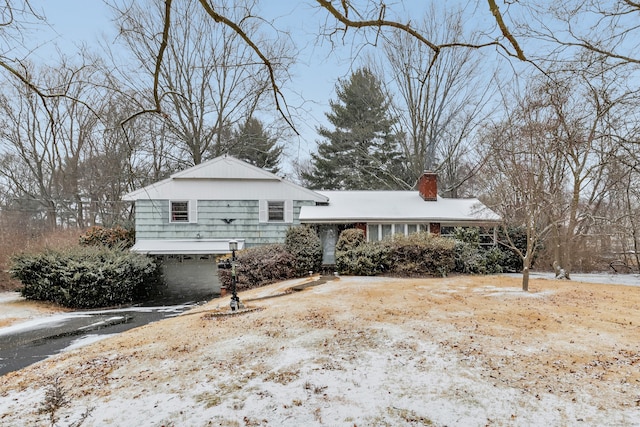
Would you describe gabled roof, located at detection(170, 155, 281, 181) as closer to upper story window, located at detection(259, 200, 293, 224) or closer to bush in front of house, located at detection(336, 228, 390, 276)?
upper story window, located at detection(259, 200, 293, 224)

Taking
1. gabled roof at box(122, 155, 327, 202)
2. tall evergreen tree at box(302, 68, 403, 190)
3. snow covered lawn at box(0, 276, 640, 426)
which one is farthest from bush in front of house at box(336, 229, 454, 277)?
tall evergreen tree at box(302, 68, 403, 190)

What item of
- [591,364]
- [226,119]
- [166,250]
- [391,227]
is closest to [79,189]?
[226,119]

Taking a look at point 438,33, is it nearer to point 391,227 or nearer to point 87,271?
point 391,227

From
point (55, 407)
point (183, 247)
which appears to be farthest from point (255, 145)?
point (55, 407)

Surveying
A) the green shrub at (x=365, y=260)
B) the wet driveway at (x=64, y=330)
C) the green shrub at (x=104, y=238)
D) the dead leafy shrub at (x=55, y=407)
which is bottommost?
the wet driveway at (x=64, y=330)

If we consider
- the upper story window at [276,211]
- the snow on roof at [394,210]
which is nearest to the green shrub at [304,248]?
the snow on roof at [394,210]

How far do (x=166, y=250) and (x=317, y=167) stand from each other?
1424 cm

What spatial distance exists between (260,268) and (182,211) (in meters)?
5.71

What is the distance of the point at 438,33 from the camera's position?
18.3 metres

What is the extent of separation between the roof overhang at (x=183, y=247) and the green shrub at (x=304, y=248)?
274cm

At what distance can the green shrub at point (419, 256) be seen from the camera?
12859 mm

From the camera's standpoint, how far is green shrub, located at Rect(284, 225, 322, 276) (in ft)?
44.9

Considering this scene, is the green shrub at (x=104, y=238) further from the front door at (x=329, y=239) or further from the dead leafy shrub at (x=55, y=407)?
the dead leafy shrub at (x=55, y=407)

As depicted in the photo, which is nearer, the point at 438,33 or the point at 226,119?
the point at 438,33
